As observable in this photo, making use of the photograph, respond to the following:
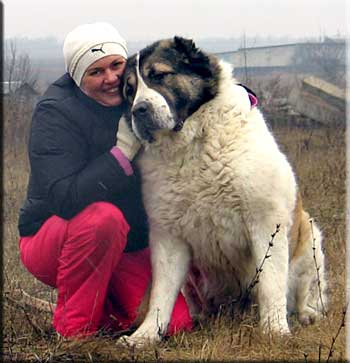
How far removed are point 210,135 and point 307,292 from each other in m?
1.04

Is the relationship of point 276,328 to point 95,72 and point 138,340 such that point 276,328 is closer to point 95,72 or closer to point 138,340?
point 138,340

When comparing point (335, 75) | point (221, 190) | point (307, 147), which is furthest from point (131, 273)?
point (335, 75)

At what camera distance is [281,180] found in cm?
335

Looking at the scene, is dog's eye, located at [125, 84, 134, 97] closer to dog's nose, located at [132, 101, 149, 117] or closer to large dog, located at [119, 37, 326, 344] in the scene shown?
large dog, located at [119, 37, 326, 344]

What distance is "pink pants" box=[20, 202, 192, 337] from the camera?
3361mm

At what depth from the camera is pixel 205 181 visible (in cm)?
337

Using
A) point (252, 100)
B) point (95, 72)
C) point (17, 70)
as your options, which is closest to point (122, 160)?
point (95, 72)

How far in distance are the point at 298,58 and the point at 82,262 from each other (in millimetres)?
5022

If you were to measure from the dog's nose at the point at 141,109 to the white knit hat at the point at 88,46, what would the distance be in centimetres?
34

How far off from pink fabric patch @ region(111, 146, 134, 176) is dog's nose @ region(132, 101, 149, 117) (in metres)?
0.21

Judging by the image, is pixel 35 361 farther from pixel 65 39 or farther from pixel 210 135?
pixel 65 39

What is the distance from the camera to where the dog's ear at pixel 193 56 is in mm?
3449

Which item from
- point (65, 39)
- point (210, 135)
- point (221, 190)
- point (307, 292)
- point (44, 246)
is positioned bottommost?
point (307, 292)

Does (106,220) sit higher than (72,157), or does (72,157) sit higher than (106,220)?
(72,157)
